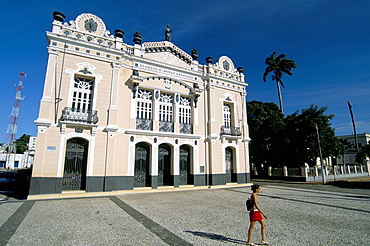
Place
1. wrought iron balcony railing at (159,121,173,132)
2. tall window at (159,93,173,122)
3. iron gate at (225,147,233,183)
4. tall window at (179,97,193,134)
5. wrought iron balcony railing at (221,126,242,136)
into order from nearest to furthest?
1. wrought iron balcony railing at (159,121,173,132)
2. tall window at (159,93,173,122)
3. tall window at (179,97,193,134)
4. wrought iron balcony railing at (221,126,242,136)
5. iron gate at (225,147,233,183)

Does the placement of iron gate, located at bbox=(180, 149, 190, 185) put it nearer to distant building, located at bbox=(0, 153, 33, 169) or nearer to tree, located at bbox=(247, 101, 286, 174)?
tree, located at bbox=(247, 101, 286, 174)

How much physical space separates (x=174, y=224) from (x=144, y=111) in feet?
32.0

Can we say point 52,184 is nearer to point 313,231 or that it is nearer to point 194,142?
point 194,142

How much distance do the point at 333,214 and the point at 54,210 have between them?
1057cm

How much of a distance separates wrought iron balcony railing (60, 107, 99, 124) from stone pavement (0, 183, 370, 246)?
469 cm

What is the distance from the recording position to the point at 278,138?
24.3m

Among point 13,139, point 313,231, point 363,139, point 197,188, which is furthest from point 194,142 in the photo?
point 13,139

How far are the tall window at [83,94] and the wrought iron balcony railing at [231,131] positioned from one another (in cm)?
1007

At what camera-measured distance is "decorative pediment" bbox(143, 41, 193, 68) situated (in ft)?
51.9

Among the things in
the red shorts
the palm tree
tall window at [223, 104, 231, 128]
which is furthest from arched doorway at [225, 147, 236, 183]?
the palm tree

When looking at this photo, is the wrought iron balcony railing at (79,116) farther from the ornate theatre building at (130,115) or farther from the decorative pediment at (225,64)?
the decorative pediment at (225,64)

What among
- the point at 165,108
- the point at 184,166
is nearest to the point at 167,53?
the point at 165,108

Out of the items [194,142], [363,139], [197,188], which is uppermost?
[363,139]

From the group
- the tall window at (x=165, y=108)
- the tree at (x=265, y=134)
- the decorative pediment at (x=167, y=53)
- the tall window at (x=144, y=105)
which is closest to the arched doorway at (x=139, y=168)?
the tall window at (x=144, y=105)
